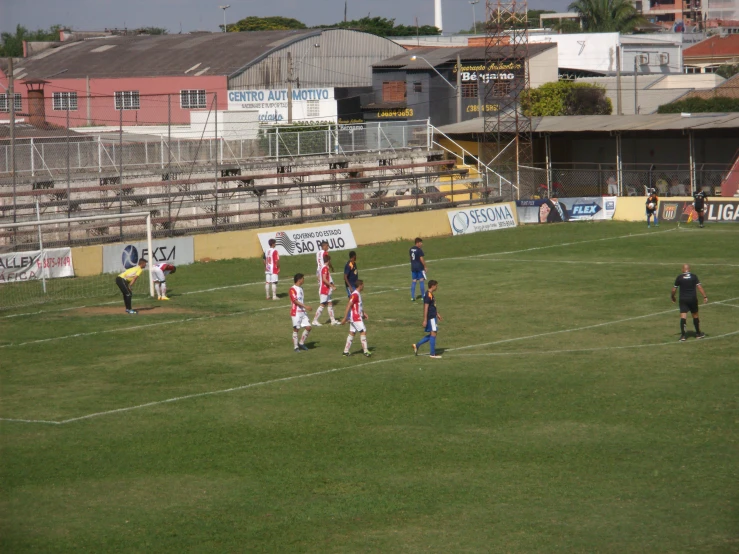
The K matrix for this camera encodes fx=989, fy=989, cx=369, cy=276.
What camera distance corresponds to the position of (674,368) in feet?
68.8

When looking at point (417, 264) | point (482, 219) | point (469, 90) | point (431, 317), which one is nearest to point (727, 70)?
point (469, 90)

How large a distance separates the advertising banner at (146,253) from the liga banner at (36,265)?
169cm

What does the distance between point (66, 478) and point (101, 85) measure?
208 feet

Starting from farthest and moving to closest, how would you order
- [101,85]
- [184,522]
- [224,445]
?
[101,85] < [224,445] < [184,522]

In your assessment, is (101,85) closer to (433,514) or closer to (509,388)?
(509,388)

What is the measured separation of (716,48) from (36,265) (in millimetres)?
103679

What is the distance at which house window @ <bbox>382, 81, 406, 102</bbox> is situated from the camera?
8375 cm

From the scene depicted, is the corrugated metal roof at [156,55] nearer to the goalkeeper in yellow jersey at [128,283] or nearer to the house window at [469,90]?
the house window at [469,90]

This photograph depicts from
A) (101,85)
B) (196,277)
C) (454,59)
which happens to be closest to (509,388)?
(196,277)

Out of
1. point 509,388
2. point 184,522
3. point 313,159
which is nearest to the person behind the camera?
point 184,522

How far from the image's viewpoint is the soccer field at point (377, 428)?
12.7m

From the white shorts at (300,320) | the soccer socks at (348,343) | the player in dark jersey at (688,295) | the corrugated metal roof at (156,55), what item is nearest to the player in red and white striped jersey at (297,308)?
the white shorts at (300,320)

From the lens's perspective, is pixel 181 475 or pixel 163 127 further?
pixel 163 127

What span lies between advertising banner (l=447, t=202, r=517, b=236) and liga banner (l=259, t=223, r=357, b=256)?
705cm
